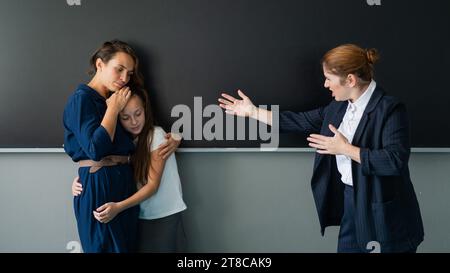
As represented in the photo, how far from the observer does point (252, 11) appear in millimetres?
1919

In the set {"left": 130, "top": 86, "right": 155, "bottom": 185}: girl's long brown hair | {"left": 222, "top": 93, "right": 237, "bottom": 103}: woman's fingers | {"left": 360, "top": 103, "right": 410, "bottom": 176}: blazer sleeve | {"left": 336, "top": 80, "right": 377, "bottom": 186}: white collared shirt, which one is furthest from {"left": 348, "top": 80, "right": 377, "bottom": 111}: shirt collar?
{"left": 130, "top": 86, "right": 155, "bottom": 185}: girl's long brown hair

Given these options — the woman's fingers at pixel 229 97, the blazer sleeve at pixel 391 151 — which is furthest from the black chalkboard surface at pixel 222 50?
the blazer sleeve at pixel 391 151

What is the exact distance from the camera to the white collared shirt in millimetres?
1655

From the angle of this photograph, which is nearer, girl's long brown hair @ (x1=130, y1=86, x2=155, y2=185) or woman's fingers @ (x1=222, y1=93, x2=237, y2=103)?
girl's long brown hair @ (x1=130, y1=86, x2=155, y2=185)

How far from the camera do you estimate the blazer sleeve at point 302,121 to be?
73.5 inches

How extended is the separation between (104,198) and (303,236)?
3.35 ft

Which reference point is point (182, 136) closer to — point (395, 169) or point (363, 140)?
point (363, 140)

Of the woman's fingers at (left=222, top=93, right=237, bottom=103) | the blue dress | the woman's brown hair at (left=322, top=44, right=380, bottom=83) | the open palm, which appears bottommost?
the blue dress

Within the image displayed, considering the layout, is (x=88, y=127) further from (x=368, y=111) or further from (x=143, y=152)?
(x=368, y=111)

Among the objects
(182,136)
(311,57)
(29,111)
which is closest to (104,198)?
(182,136)

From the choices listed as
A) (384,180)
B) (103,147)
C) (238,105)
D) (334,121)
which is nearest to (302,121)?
(334,121)

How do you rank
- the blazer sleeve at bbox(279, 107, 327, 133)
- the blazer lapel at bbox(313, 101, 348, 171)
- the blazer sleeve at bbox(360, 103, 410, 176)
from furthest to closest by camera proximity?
1. the blazer sleeve at bbox(279, 107, 327, 133)
2. the blazer lapel at bbox(313, 101, 348, 171)
3. the blazer sleeve at bbox(360, 103, 410, 176)

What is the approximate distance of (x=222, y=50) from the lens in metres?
1.93

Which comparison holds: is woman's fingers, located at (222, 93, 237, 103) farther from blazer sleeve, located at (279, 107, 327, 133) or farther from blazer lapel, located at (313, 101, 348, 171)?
blazer lapel, located at (313, 101, 348, 171)
